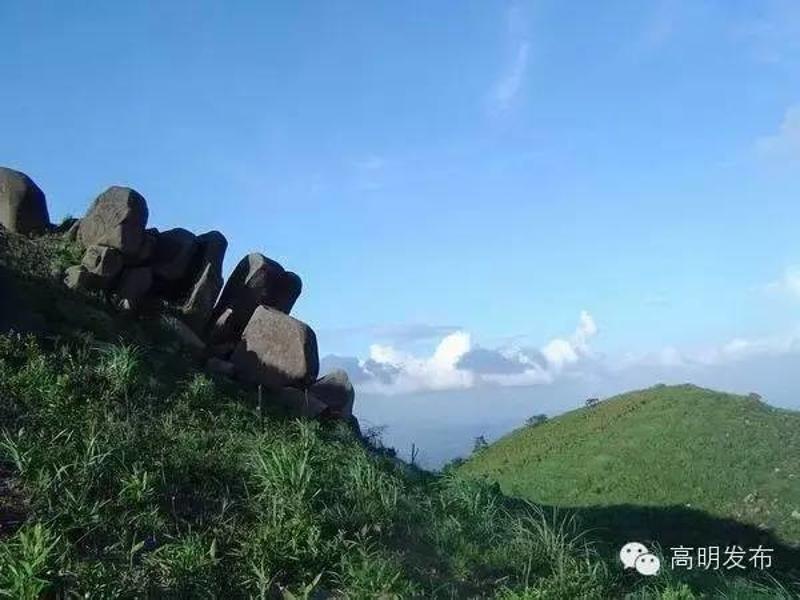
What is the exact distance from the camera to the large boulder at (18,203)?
1547 centimetres

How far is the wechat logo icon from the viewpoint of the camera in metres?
7.04

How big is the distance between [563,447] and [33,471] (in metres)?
21.5

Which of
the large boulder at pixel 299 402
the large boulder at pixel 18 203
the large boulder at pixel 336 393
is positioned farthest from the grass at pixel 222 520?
the large boulder at pixel 18 203

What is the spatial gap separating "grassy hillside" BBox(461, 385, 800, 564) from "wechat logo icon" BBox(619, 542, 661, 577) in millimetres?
10264

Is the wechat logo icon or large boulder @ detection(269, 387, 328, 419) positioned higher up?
large boulder @ detection(269, 387, 328, 419)

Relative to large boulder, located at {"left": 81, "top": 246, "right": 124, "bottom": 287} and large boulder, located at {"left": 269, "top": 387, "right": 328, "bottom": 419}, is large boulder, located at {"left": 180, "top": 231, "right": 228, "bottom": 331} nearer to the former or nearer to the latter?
large boulder, located at {"left": 81, "top": 246, "right": 124, "bottom": 287}

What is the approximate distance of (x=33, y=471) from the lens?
6723mm

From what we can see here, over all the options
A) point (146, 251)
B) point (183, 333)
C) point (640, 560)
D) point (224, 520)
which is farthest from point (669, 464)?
point (224, 520)

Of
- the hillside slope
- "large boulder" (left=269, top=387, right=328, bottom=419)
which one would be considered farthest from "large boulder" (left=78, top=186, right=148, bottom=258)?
the hillside slope

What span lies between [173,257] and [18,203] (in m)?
2.86

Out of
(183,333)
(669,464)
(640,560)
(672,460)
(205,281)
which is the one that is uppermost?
(205,281)

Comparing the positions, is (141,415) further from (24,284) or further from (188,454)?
(24,284)

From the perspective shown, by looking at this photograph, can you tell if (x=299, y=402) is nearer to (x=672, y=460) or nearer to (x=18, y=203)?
(x=18, y=203)

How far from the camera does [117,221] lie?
1502 cm
